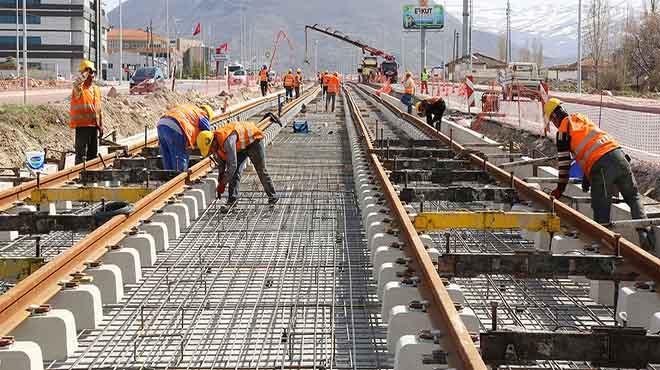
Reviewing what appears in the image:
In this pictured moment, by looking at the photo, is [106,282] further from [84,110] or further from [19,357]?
[84,110]

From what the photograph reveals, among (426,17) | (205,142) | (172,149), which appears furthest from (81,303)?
(426,17)

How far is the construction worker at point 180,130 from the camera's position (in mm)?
10703

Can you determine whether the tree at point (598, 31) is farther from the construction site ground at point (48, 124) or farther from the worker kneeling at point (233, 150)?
the worker kneeling at point (233, 150)

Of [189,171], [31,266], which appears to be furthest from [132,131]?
[31,266]

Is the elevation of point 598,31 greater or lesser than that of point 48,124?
greater

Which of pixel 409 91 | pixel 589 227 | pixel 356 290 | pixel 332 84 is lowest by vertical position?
pixel 356 290

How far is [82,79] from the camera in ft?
41.2

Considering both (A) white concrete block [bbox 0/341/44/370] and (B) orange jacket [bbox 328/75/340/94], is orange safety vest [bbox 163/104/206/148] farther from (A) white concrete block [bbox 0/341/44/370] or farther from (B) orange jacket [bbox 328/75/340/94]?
(B) orange jacket [bbox 328/75/340/94]

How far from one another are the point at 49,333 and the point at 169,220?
3.57 m

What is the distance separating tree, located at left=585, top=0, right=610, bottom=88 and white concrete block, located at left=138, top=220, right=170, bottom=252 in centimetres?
5773

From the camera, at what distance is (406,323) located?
15.6ft

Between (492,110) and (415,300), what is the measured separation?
983 inches

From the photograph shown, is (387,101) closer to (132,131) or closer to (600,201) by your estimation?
(132,131)

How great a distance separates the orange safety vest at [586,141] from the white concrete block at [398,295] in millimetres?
3892
